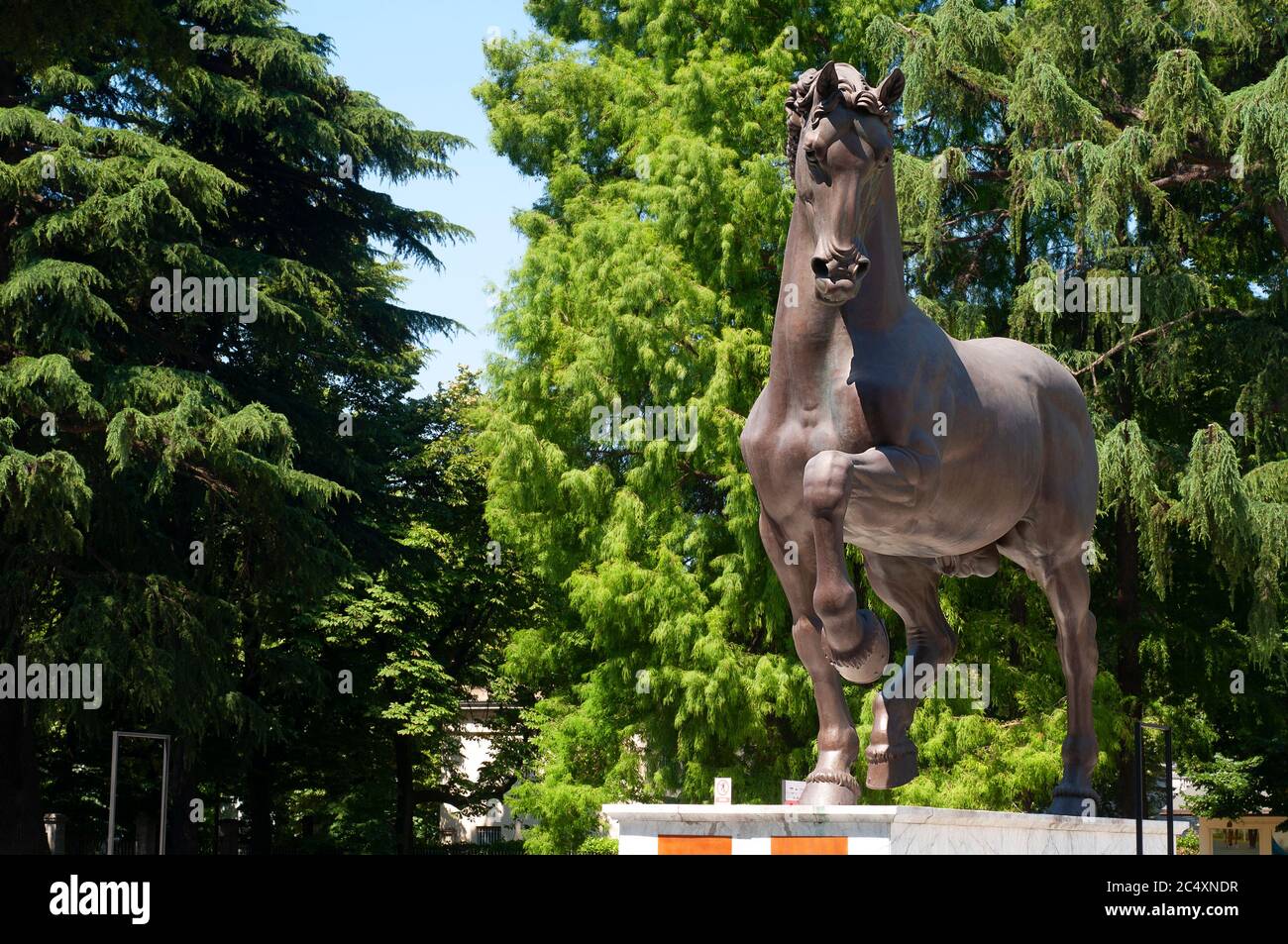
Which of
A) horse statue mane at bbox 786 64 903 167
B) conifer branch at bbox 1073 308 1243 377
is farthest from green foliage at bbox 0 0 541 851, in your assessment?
conifer branch at bbox 1073 308 1243 377

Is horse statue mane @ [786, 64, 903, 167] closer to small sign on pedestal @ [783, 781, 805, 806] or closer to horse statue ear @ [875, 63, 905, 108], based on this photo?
horse statue ear @ [875, 63, 905, 108]

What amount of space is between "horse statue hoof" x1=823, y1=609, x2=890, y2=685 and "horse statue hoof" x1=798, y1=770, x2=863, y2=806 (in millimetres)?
559

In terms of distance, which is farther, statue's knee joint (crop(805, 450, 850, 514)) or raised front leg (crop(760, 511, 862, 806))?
raised front leg (crop(760, 511, 862, 806))

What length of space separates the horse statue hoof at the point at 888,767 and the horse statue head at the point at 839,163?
2.68 meters

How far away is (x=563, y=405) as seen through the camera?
24125 mm

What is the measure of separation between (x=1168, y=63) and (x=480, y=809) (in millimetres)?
23274

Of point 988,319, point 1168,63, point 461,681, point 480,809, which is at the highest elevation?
point 1168,63

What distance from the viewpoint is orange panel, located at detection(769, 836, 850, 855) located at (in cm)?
656

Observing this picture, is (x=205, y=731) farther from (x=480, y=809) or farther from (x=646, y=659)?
(x=480, y=809)

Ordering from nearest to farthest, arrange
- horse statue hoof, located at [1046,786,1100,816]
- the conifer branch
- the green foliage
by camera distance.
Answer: horse statue hoof, located at [1046,786,1100,816] → the conifer branch → the green foliage

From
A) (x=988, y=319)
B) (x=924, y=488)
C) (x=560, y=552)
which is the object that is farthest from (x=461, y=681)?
(x=924, y=488)

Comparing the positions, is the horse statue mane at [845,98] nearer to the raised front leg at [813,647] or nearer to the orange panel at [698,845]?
the raised front leg at [813,647]

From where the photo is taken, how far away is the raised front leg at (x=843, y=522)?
7.04 m

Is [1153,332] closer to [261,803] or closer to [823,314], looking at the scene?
[823,314]
